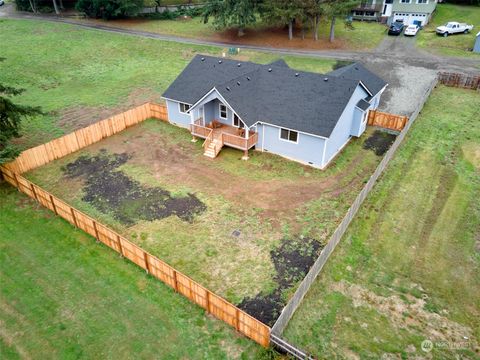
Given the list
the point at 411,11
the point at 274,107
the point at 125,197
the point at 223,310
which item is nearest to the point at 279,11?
the point at 274,107

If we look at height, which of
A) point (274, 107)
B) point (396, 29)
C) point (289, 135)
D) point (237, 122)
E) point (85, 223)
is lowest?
point (85, 223)

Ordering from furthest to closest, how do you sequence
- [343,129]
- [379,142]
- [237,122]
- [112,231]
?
[379,142] < [237,122] < [343,129] < [112,231]

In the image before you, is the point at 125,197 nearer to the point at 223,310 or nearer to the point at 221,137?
the point at 221,137

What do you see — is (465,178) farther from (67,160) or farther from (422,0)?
(422,0)

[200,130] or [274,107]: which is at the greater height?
[274,107]

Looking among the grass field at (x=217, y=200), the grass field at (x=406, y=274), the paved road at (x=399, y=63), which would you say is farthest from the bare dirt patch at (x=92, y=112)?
the grass field at (x=406, y=274)

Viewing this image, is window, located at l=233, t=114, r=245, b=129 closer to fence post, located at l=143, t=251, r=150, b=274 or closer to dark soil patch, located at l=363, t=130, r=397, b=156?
dark soil patch, located at l=363, t=130, r=397, b=156

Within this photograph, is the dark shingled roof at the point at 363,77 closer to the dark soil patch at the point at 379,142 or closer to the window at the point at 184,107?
the dark soil patch at the point at 379,142
